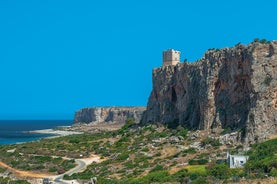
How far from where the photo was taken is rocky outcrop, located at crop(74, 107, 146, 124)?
133 metres

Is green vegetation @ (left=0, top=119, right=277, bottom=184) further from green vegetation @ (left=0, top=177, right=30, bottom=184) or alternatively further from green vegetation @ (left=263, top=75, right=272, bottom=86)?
green vegetation @ (left=263, top=75, right=272, bottom=86)

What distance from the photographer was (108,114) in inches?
6043

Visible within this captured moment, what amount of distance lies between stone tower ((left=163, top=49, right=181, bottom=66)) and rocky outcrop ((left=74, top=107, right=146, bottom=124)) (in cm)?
5390

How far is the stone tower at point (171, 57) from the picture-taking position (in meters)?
71.4

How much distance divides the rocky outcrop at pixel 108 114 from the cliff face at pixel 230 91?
2607 inches

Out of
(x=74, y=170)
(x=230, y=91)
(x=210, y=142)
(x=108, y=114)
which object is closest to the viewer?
(x=210, y=142)

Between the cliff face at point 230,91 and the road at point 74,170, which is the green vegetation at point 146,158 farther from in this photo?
the cliff face at point 230,91

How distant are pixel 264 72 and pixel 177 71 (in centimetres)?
2141

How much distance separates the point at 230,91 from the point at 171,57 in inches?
993

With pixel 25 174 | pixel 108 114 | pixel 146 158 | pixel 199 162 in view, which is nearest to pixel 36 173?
pixel 25 174

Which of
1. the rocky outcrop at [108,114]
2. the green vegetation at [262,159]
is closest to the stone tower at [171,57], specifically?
the green vegetation at [262,159]

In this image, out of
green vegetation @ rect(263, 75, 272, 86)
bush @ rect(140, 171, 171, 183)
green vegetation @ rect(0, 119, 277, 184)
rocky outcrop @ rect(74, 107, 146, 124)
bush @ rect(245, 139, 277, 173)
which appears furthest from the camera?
rocky outcrop @ rect(74, 107, 146, 124)

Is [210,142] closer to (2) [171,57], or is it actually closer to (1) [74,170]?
(1) [74,170]

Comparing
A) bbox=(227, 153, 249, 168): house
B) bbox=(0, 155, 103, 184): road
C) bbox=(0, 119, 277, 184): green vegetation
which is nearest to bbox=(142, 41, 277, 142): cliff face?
bbox=(0, 119, 277, 184): green vegetation
